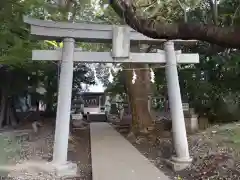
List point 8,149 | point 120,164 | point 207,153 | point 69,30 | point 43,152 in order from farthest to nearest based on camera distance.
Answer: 1. point 8,149
2. point 43,152
3. point 207,153
4. point 69,30
5. point 120,164

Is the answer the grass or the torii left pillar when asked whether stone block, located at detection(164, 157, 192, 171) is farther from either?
the grass

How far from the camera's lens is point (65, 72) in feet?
28.2

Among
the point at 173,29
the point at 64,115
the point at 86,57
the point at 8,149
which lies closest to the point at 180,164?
the point at 64,115

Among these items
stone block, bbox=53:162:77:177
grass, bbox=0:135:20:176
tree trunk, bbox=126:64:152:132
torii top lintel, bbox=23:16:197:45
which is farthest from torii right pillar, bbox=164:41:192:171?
grass, bbox=0:135:20:176

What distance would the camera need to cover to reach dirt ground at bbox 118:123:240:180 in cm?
726

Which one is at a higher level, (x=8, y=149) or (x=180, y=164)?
(x=180, y=164)

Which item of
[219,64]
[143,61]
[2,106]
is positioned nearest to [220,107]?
[219,64]

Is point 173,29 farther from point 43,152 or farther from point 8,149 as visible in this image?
point 8,149

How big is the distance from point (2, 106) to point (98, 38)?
11.9m

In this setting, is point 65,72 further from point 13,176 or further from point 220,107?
point 220,107

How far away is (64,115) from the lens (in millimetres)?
8391

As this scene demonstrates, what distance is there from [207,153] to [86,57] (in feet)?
13.9

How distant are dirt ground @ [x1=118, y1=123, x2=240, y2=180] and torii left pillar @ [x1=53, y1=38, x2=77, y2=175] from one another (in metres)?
2.63

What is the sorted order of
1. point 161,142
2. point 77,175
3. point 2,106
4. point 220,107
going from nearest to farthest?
point 77,175
point 161,142
point 220,107
point 2,106
